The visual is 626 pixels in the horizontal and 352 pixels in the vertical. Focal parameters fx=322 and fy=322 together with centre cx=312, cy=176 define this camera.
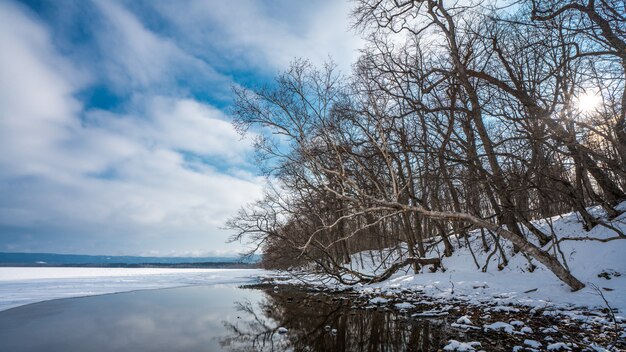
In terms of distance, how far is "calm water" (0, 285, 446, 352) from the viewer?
6.25 m

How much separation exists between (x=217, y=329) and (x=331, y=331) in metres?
2.90

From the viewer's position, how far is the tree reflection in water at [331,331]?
595 centimetres

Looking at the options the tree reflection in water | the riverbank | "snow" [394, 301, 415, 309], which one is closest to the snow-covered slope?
the riverbank

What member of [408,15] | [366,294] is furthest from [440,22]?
[366,294]

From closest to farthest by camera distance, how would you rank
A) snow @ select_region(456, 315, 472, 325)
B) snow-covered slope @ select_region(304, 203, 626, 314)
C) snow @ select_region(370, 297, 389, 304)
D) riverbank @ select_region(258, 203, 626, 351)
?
riverbank @ select_region(258, 203, 626, 351), snow @ select_region(456, 315, 472, 325), snow-covered slope @ select_region(304, 203, 626, 314), snow @ select_region(370, 297, 389, 304)

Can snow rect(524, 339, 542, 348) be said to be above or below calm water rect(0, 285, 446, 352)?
above

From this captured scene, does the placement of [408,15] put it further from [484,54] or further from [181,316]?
[181,316]

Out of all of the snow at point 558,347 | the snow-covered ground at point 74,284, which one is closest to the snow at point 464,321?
the snow at point 558,347

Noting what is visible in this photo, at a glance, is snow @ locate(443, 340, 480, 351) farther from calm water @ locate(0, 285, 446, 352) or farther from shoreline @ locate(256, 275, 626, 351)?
calm water @ locate(0, 285, 446, 352)

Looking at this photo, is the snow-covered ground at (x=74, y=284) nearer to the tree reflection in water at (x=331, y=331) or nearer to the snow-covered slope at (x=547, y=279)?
the tree reflection in water at (x=331, y=331)

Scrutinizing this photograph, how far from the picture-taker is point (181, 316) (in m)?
9.84

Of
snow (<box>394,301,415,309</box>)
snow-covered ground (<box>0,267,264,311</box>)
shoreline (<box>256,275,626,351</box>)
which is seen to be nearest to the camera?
shoreline (<box>256,275,626,351</box>)

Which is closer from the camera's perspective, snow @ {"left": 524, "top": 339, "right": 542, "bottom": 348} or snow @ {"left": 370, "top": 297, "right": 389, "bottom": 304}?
snow @ {"left": 524, "top": 339, "right": 542, "bottom": 348}

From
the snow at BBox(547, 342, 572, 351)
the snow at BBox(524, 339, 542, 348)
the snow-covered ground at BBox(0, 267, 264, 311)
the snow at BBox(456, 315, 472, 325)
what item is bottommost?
the snow-covered ground at BBox(0, 267, 264, 311)
